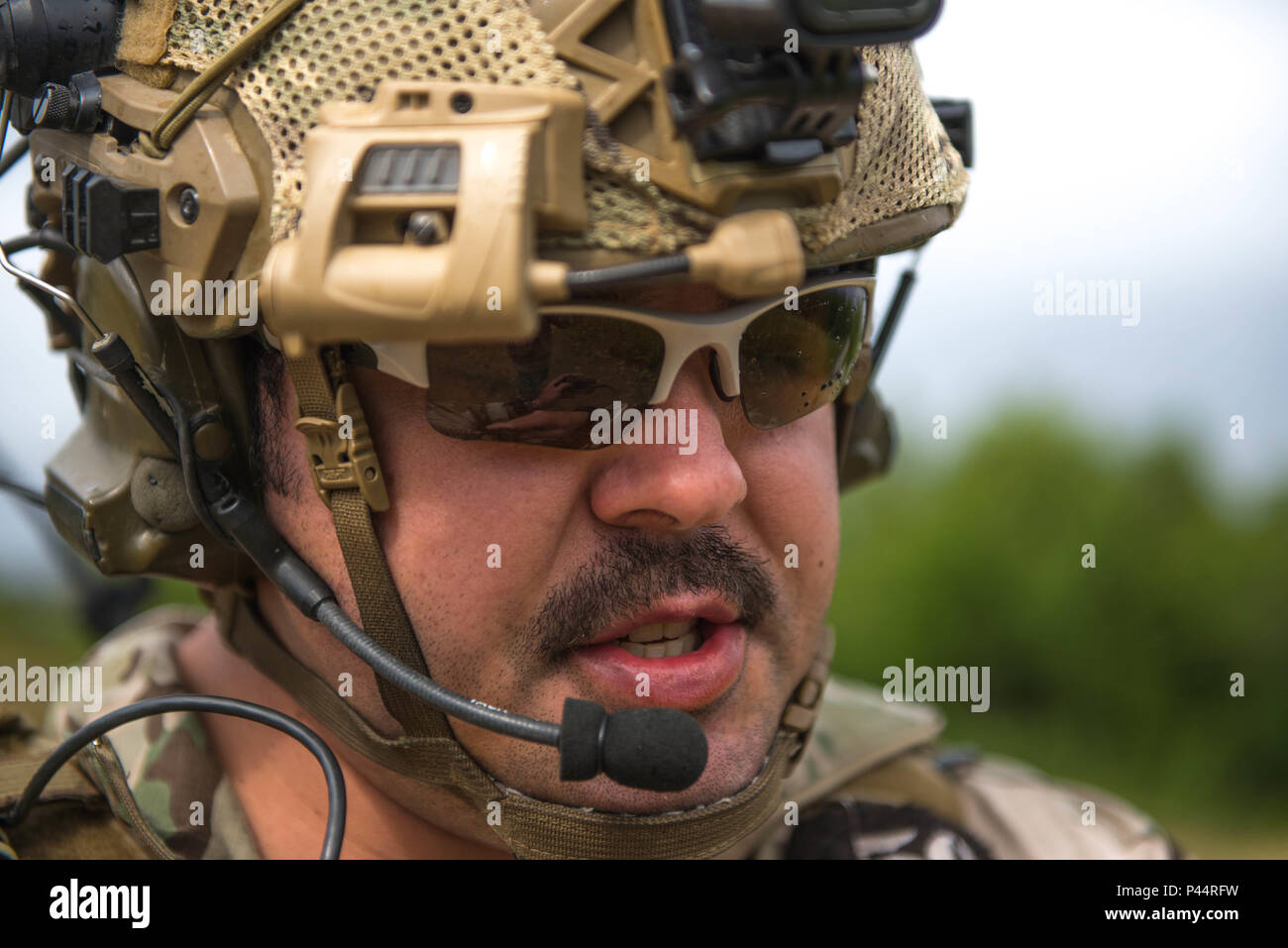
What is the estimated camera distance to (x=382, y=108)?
150 centimetres

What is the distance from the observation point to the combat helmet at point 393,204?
4.63ft

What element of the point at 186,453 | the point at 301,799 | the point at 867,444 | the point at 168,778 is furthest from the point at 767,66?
the point at 168,778

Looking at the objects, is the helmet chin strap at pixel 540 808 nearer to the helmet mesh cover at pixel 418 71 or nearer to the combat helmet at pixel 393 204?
the combat helmet at pixel 393 204

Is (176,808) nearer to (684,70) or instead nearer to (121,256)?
(121,256)

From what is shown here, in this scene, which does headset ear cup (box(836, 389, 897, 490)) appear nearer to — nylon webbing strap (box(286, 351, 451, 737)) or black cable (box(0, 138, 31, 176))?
nylon webbing strap (box(286, 351, 451, 737))

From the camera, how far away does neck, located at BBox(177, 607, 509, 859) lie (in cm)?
197

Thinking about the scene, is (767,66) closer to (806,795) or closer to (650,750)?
(650,750)

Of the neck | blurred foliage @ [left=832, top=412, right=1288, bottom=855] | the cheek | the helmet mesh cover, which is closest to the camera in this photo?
the helmet mesh cover

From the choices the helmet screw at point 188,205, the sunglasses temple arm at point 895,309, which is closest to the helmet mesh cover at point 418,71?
the helmet screw at point 188,205

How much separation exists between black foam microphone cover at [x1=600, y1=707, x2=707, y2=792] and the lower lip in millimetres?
199

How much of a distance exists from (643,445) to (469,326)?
0.39 meters

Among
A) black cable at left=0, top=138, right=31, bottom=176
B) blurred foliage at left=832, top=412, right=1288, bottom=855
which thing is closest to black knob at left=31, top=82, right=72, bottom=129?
black cable at left=0, top=138, right=31, bottom=176

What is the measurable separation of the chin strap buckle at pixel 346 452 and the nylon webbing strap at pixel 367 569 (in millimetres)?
11
